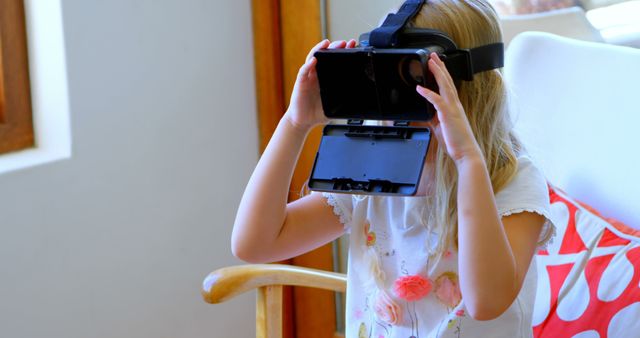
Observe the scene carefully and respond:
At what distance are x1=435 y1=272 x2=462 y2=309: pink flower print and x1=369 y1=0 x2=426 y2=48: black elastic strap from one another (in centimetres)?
32

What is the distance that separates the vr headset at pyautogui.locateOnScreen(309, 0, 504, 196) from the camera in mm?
984

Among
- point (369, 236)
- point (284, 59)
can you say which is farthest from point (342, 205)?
point (284, 59)

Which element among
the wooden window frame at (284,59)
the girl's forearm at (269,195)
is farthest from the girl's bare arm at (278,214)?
the wooden window frame at (284,59)

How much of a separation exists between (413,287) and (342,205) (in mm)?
160

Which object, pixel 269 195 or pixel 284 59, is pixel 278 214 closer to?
pixel 269 195

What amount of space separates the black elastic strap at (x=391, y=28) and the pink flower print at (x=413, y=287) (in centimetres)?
32

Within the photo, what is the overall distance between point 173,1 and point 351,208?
0.71 metres

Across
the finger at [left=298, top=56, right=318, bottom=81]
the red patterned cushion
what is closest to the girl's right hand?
the finger at [left=298, top=56, right=318, bottom=81]

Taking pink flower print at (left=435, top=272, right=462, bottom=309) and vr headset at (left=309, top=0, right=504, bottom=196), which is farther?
pink flower print at (left=435, top=272, right=462, bottom=309)

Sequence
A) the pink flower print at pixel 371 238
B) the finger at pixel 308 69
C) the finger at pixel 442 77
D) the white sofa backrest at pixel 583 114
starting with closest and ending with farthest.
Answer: the finger at pixel 442 77
the finger at pixel 308 69
the pink flower print at pixel 371 238
the white sofa backrest at pixel 583 114

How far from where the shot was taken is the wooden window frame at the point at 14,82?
1.50 metres

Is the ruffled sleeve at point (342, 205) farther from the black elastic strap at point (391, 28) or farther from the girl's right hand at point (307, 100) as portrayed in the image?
the black elastic strap at point (391, 28)

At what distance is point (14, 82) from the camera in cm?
152

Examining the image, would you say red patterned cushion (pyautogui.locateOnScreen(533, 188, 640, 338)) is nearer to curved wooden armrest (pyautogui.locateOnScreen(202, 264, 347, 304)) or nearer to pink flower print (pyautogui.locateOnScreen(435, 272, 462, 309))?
pink flower print (pyautogui.locateOnScreen(435, 272, 462, 309))
